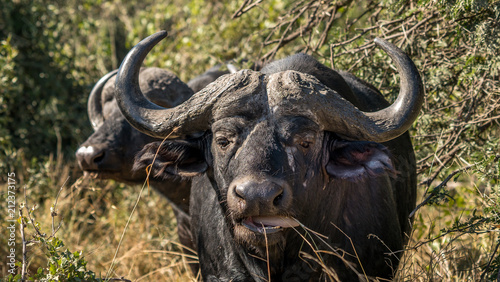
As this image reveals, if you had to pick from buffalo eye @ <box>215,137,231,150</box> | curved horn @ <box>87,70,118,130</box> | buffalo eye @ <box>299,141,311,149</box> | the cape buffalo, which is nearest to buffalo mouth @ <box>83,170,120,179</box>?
curved horn @ <box>87,70,118,130</box>

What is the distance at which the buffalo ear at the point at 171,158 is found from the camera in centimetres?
342

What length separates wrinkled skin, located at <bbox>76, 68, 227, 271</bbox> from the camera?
492cm

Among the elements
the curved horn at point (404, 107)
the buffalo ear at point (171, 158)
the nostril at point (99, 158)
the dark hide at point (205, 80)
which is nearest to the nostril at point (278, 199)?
the curved horn at point (404, 107)

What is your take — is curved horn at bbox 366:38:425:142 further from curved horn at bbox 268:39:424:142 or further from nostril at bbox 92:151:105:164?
nostril at bbox 92:151:105:164

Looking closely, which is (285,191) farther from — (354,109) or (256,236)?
(354,109)

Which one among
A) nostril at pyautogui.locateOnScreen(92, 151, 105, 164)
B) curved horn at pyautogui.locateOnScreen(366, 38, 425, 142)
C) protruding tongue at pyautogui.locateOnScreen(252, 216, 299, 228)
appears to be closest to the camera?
protruding tongue at pyautogui.locateOnScreen(252, 216, 299, 228)

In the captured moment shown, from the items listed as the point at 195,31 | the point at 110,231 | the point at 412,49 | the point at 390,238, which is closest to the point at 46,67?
the point at 195,31

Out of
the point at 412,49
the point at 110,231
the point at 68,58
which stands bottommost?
the point at 110,231

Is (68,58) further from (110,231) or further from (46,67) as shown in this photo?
(110,231)

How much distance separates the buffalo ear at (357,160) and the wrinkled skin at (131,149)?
6.31 ft

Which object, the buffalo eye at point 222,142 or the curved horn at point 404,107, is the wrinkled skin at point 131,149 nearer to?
the buffalo eye at point 222,142

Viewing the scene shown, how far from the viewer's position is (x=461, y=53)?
4.47 m

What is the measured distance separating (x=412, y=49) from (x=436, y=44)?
0.65ft

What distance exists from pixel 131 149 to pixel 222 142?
6.85ft
